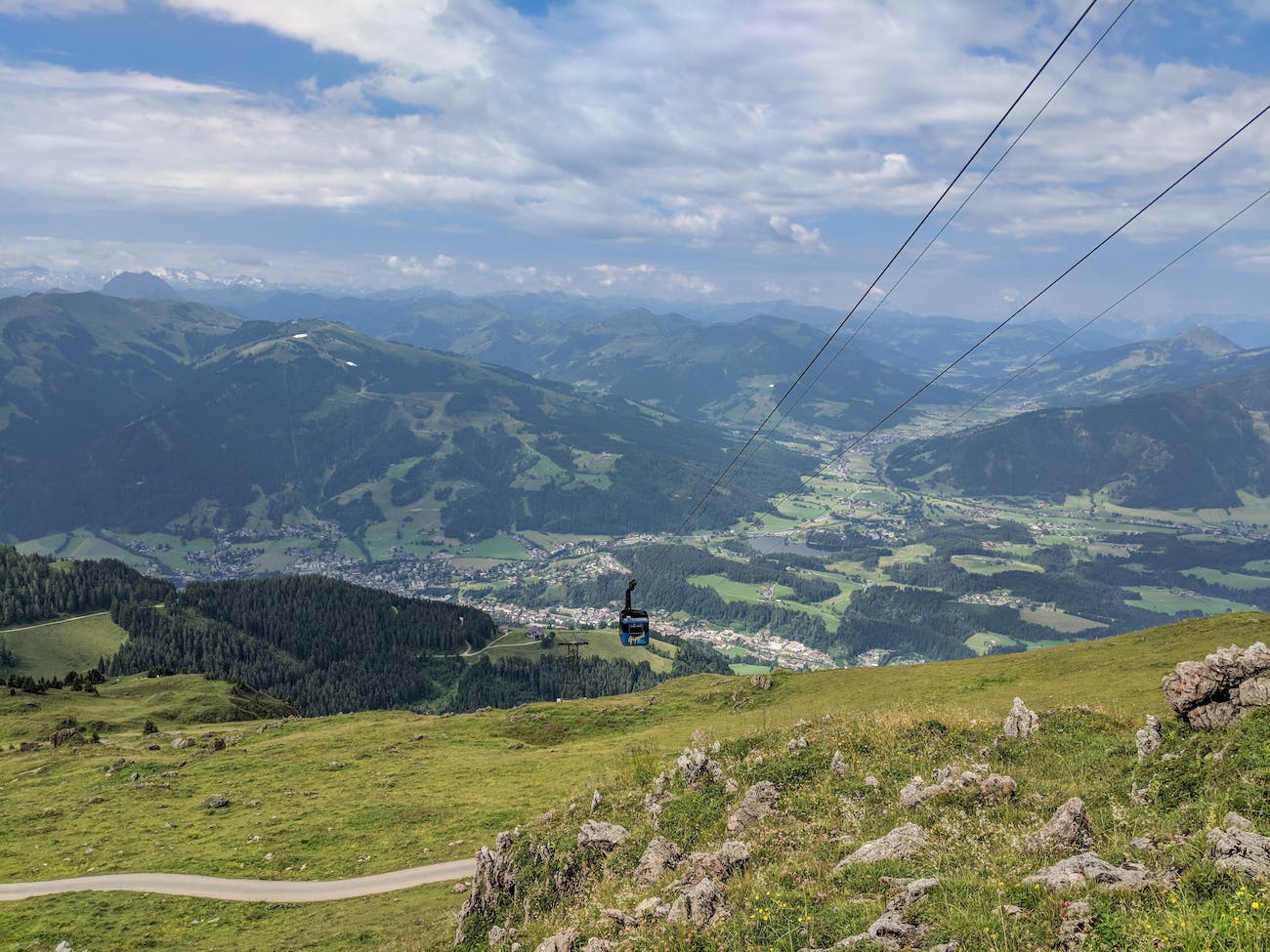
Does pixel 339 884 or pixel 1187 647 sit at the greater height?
pixel 1187 647

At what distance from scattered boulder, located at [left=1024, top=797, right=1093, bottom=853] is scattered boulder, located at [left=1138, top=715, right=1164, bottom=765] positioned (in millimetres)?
5601

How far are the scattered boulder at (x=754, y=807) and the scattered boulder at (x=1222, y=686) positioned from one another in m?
13.5

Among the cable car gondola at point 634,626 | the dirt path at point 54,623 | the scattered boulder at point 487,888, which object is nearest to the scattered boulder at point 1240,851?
the scattered boulder at point 487,888

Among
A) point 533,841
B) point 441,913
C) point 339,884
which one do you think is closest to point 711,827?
point 533,841

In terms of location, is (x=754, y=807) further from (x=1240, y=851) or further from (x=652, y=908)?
(x=1240, y=851)

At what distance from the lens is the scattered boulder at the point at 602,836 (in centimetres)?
2517

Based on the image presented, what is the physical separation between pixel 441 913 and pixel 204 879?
1729 centimetres

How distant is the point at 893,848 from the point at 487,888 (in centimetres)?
1626

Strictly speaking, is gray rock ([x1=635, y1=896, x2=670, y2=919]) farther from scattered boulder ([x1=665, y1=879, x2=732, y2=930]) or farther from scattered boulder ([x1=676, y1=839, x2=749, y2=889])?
scattered boulder ([x1=676, y1=839, x2=749, y2=889])

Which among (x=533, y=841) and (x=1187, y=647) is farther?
(x=1187, y=647)

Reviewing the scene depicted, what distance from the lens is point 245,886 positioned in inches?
1431

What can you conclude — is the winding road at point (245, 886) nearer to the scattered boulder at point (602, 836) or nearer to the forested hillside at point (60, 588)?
the scattered boulder at point (602, 836)

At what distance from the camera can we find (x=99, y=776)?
55688 mm

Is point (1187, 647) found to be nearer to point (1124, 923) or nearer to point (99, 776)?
point (1124, 923)
